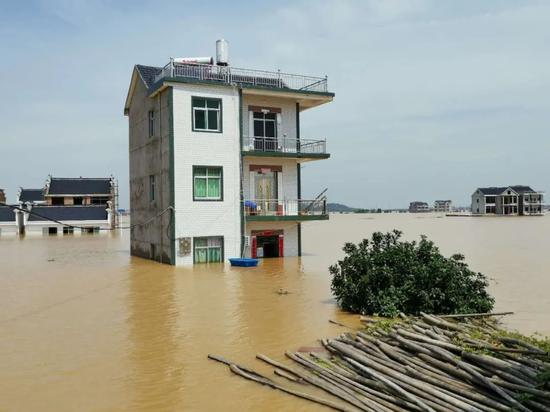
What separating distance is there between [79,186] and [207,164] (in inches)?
1828

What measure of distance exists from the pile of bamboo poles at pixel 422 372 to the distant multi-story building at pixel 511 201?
115 meters

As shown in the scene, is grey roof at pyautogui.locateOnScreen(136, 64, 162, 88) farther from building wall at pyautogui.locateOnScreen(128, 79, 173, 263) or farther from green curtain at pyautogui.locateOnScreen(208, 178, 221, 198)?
green curtain at pyautogui.locateOnScreen(208, 178, 221, 198)

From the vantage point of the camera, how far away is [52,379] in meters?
9.55

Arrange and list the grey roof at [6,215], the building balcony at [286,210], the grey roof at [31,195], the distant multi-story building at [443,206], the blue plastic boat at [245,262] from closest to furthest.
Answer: the blue plastic boat at [245,262], the building balcony at [286,210], the grey roof at [6,215], the grey roof at [31,195], the distant multi-story building at [443,206]

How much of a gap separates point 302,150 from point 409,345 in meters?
20.8

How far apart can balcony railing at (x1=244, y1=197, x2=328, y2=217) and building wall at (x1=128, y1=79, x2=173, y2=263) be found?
Answer: 492cm

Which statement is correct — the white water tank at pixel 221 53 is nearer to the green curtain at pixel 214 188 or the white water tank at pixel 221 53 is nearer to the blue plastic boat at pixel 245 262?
the green curtain at pixel 214 188

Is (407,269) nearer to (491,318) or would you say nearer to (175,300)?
(491,318)

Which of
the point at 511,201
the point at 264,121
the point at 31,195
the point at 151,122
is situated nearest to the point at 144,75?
the point at 151,122

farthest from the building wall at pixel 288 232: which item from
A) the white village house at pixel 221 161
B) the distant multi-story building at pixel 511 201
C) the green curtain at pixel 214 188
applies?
the distant multi-story building at pixel 511 201

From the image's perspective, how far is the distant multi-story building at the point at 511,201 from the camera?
116125mm

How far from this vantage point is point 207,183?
86.5ft

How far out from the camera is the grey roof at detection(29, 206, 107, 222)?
60.9 m

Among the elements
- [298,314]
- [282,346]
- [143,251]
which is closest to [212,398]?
[282,346]
